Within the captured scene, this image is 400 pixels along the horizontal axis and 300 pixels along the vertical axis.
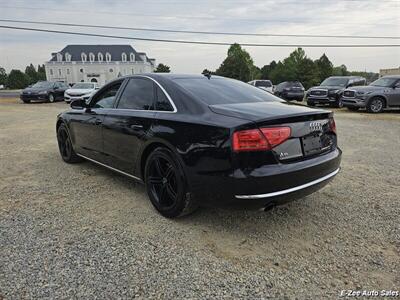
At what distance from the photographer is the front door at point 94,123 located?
14.9 ft

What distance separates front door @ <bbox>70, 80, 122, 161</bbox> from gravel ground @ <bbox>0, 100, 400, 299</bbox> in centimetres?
49

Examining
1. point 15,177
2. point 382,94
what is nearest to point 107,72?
point 382,94

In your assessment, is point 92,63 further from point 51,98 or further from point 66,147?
point 66,147

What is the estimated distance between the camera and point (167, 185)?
11.7 ft

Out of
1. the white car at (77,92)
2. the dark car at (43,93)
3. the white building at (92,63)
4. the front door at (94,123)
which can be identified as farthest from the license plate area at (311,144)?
the white building at (92,63)

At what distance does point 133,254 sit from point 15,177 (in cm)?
314

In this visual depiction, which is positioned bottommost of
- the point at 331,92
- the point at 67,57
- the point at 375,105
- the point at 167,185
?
the point at 167,185

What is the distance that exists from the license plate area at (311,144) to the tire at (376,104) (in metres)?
12.7

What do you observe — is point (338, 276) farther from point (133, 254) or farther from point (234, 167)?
point (133, 254)

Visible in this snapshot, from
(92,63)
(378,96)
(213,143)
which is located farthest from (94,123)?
(92,63)

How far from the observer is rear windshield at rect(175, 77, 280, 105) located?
353 centimetres

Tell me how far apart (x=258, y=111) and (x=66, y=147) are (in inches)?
156

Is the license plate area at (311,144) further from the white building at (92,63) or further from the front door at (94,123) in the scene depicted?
the white building at (92,63)

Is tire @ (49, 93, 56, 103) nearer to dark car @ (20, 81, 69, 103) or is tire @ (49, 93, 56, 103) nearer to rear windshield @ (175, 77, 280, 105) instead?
dark car @ (20, 81, 69, 103)
